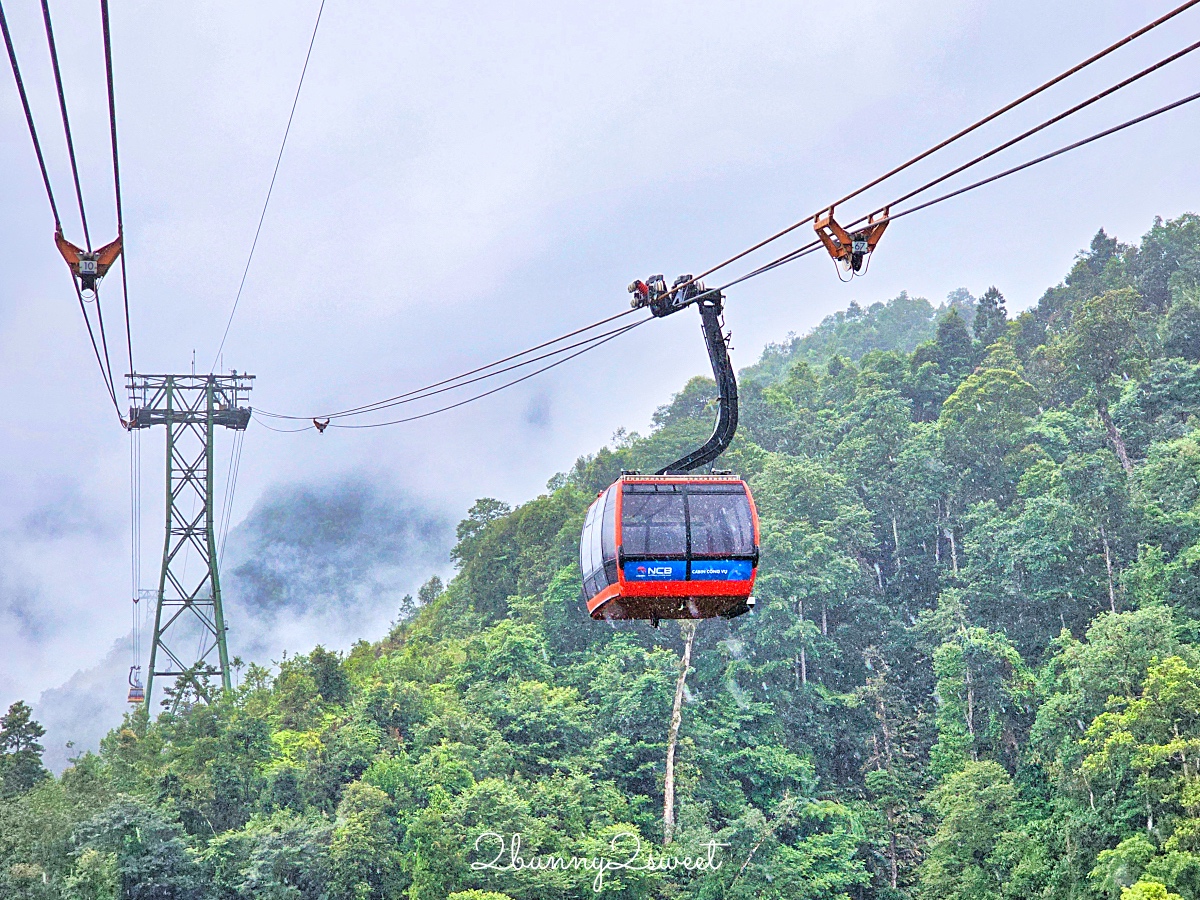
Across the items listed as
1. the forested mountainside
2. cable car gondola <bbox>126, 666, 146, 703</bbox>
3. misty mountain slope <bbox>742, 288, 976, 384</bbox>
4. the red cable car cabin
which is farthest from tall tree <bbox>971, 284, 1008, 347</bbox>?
the red cable car cabin

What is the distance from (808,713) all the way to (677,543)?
28920 millimetres

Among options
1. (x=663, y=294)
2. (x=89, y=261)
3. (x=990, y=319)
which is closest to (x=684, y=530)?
(x=663, y=294)

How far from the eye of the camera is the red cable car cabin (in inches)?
512

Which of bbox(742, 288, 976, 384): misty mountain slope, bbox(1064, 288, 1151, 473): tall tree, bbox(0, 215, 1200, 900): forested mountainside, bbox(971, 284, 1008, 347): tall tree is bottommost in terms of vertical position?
bbox(0, 215, 1200, 900): forested mountainside

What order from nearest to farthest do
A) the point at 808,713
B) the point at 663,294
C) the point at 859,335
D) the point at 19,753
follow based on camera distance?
the point at 663,294 < the point at 19,753 < the point at 808,713 < the point at 859,335

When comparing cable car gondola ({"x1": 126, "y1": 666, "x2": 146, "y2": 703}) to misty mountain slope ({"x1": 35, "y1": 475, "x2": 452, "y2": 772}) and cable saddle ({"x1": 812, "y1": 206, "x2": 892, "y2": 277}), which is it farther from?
misty mountain slope ({"x1": 35, "y1": 475, "x2": 452, "y2": 772})

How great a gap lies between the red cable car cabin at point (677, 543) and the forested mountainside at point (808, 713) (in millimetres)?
15227

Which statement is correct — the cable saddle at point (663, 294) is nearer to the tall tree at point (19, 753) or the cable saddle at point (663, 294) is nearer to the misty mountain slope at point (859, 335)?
the tall tree at point (19, 753)

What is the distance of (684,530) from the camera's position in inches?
518

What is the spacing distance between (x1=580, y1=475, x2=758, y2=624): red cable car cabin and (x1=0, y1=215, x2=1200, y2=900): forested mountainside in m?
15.2

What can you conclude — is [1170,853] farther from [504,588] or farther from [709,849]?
[504,588]

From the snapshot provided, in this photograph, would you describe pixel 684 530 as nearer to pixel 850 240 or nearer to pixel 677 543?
pixel 677 543

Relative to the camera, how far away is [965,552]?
4459cm

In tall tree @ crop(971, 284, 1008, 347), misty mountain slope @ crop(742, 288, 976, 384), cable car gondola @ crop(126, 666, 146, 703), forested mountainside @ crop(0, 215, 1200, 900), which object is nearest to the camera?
forested mountainside @ crop(0, 215, 1200, 900)
